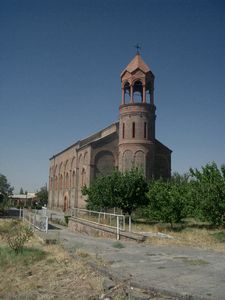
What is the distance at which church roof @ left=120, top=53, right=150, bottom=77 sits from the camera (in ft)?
117

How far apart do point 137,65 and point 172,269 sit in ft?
97.7

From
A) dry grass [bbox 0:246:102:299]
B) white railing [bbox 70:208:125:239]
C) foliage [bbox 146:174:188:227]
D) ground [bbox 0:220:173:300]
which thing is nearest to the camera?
ground [bbox 0:220:173:300]

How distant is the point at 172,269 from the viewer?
27.3ft

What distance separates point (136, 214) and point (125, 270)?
62.3 ft

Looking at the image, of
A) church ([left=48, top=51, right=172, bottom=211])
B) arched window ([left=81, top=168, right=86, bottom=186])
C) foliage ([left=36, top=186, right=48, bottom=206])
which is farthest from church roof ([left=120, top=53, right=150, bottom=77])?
foliage ([left=36, top=186, right=48, bottom=206])

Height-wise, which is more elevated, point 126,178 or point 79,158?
point 79,158

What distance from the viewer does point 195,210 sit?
725 inches

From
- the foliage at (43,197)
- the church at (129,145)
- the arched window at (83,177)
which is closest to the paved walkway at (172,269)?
the church at (129,145)

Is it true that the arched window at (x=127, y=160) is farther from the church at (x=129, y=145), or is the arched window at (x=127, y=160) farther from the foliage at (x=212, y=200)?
the foliage at (x=212, y=200)

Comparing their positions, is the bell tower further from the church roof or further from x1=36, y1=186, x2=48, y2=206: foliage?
x1=36, y1=186, x2=48, y2=206: foliage

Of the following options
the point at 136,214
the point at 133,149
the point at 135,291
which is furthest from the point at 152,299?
the point at 133,149

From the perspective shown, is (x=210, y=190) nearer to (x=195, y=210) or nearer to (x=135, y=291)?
(x=195, y=210)

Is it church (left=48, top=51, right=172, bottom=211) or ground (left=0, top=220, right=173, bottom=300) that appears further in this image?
church (left=48, top=51, right=172, bottom=211)

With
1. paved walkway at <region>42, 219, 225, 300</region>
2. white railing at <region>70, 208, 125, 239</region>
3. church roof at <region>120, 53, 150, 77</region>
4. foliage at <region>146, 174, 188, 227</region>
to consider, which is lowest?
paved walkway at <region>42, 219, 225, 300</region>
